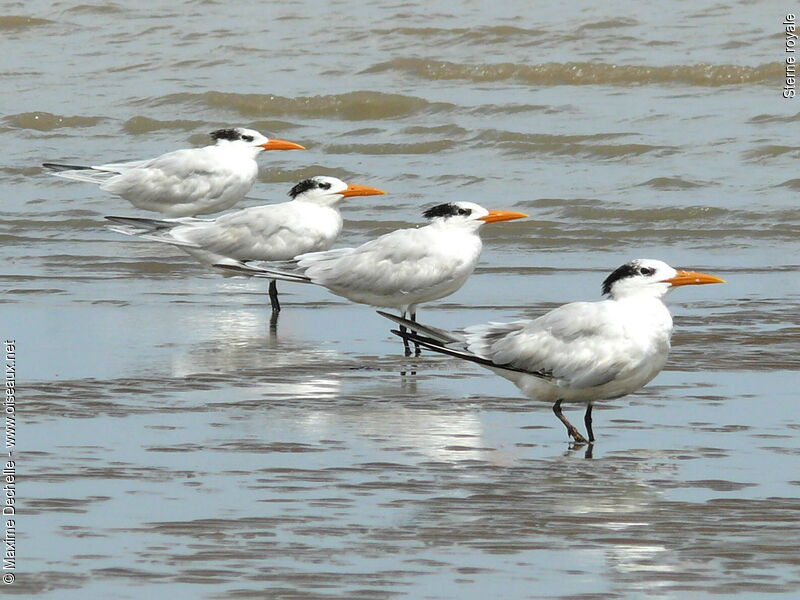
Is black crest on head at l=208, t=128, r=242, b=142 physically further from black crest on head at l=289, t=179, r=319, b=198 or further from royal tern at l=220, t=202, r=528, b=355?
royal tern at l=220, t=202, r=528, b=355

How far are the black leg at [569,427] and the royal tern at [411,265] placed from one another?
1.90m

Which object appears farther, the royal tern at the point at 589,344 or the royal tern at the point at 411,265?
the royal tern at the point at 411,265

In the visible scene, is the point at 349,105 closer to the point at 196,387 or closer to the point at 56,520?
the point at 196,387

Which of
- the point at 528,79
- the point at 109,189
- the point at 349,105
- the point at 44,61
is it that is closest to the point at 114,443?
the point at 109,189

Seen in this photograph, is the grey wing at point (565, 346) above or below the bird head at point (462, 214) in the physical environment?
below

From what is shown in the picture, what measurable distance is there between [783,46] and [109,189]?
31.9 feet

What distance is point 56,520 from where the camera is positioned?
536 centimetres

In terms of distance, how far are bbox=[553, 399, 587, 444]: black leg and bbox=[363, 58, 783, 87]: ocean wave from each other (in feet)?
40.9

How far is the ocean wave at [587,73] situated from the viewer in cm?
1866

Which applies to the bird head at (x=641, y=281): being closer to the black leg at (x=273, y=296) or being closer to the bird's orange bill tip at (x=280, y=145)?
the black leg at (x=273, y=296)

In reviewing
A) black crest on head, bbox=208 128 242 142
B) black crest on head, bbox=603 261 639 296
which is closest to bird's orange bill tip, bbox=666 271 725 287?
black crest on head, bbox=603 261 639 296

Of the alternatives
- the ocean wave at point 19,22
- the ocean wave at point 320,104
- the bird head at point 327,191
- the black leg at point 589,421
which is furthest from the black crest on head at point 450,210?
the ocean wave at point 19,22

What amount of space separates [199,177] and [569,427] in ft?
20.9

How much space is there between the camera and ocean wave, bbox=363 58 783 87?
61.2ft
